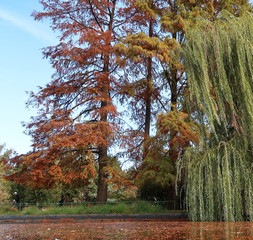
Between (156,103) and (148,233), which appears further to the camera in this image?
(156,103)

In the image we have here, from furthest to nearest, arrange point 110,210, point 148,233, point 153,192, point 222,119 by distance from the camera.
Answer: point 153,192 → point 110,210 → point 222,119 → point 148,233

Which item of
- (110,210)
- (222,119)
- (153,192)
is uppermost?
(222,119)

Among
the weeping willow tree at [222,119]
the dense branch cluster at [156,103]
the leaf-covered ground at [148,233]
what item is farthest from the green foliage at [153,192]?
the leaf-covered ground at [148,233]

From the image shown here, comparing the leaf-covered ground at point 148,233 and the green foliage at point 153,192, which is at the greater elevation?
the green foliage at point 153,192

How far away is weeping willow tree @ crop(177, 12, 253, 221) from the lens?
7695 mm

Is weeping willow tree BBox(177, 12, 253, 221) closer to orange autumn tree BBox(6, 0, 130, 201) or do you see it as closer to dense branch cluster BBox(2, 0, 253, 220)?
dense branch cluster BBox(2, 0, 253, 220)

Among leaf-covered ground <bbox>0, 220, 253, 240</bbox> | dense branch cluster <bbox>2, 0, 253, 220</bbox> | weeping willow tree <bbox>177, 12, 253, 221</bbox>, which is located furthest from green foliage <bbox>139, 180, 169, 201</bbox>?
leaf-covered ground <bbox>0, 220, 253, 240</bbox>

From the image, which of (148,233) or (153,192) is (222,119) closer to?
(148,233)

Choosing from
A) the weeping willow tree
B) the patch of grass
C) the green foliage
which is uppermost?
the weeping willow tree

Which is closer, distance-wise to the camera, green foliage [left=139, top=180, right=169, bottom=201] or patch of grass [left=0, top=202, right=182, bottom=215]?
patch of grass [left=0, top=202, right=182, bottom=215]

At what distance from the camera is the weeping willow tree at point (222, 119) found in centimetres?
770

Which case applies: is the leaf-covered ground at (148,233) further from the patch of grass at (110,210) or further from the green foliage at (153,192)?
the green foliage at (153,192)

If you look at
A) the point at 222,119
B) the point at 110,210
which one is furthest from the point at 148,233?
the point at 110,210

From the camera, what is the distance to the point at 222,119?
8.50m
